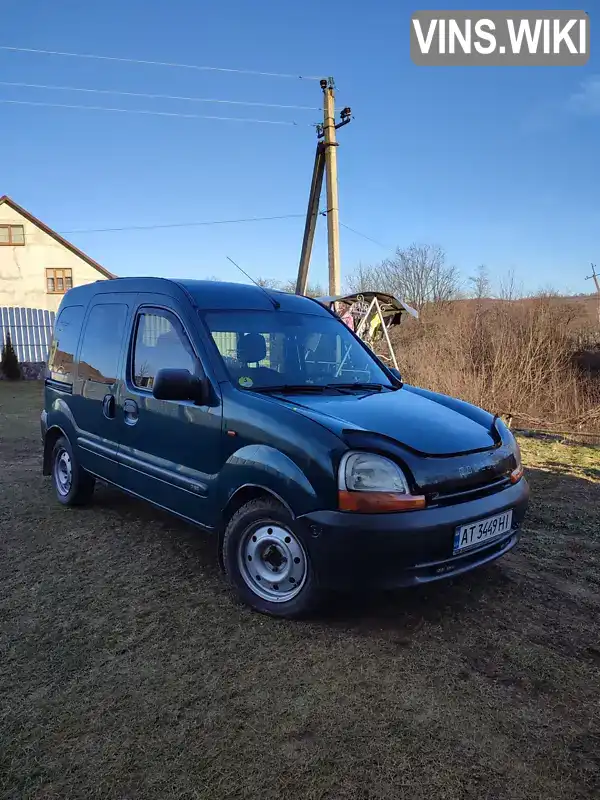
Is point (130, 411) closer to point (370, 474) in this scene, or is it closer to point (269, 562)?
point (269, 562)

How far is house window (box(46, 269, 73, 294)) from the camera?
27.6 metres

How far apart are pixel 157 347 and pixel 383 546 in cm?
218

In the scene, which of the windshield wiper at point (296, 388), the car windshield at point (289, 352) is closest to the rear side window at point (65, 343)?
the car windshield at point (289, 352)

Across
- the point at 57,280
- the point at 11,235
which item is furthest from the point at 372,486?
the point at 11,235

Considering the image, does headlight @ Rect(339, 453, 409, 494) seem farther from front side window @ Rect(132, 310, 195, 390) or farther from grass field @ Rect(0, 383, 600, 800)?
front side window @ Rect(132, 310, 195, 390)

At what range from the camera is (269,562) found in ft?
10.0

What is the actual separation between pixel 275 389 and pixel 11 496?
12.0 ft

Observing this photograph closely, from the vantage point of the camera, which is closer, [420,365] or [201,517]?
[201,517]

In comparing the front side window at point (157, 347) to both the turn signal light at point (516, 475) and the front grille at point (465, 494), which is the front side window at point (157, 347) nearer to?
the front grille at point (465, 494)

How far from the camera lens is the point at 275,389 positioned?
3373 millimetres

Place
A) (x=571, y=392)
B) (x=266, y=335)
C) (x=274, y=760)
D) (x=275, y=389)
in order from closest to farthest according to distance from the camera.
A: (x=274, y=760), (x=275, y=389), (x=266, y=335), (x=571, y=392)

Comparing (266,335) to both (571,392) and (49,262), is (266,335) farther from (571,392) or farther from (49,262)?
(49,262)

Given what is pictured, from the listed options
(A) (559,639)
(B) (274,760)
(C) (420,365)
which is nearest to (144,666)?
(B) (274,760)

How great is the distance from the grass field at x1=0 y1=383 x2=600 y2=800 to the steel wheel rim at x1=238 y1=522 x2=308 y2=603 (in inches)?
6.8
